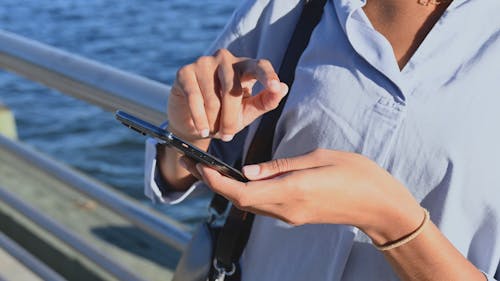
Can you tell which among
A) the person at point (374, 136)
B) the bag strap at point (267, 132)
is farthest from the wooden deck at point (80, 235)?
the person at point (374, 136)

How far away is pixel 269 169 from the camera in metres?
1.07

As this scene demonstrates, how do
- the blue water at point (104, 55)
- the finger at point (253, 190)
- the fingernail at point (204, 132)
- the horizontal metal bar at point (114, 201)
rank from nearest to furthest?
1. the finger at point (253, 190)
2. the fingernail at point (204, 132)
3. the horizontal metal bar at point (114, 201)
4. the blue water at point (104, 55)

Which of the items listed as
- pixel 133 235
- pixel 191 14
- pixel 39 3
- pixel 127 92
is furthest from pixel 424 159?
pixel 39 3

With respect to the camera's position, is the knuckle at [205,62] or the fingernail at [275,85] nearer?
the fingernail at [275,85]

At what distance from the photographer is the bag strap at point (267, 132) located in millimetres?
1410

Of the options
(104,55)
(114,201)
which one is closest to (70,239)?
(114,201)

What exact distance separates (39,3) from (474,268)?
13816 mm

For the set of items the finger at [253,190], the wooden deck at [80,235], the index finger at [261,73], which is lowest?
the wooden deck at [80,235]

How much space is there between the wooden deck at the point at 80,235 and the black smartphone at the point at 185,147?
1.39 metres

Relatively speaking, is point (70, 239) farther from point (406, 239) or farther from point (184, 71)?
point (406, 239)

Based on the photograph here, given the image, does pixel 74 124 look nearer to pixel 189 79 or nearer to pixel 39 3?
pixel 39 3

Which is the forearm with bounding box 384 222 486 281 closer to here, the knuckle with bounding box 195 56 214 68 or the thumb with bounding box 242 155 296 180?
the thumb with bounding box 242 155 296 180

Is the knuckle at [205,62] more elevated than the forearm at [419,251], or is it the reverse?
the knuckle at [205,62]

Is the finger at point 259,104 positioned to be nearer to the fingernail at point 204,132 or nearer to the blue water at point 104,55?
the fingernail at point 204,132
